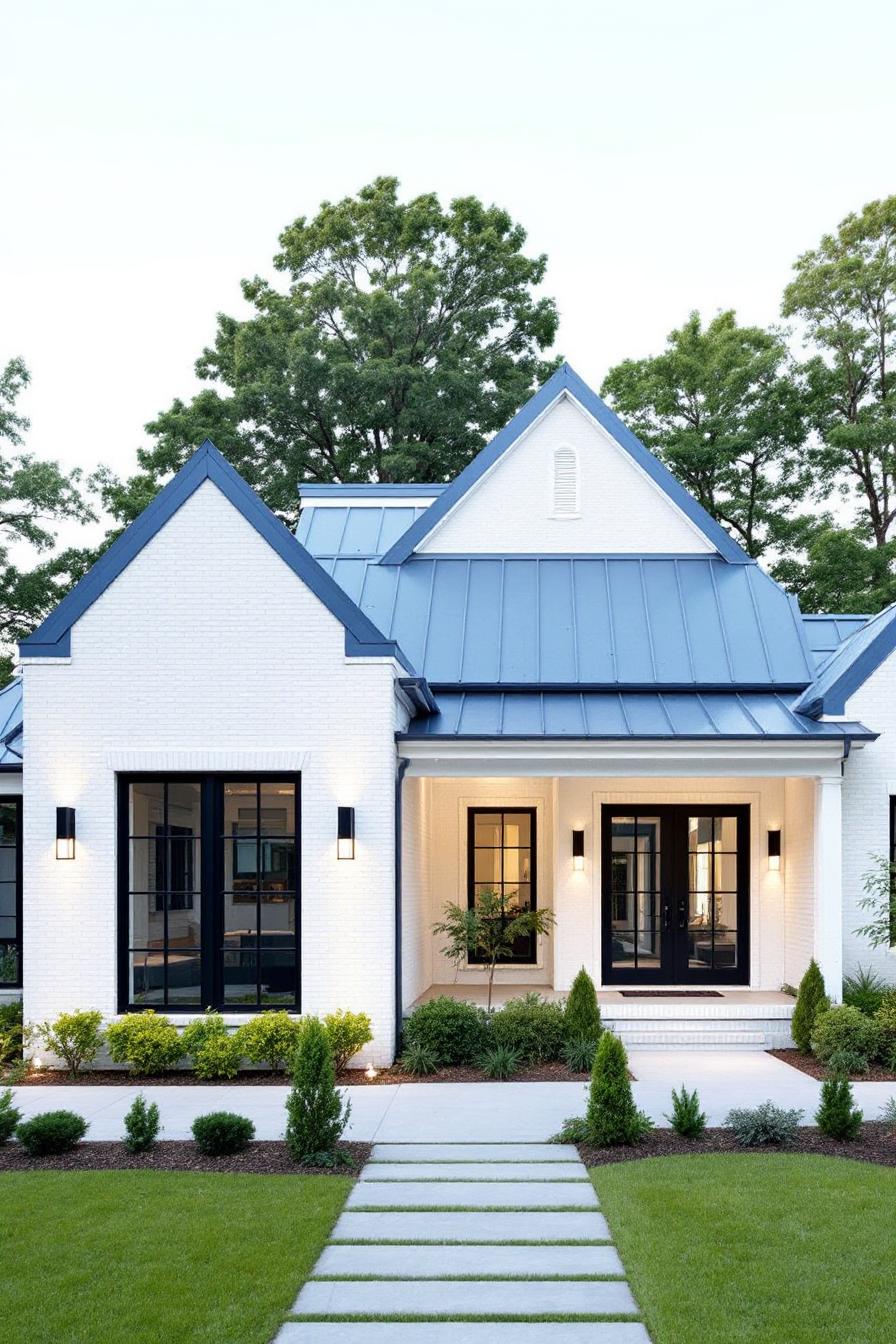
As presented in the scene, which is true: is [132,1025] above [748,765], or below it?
below

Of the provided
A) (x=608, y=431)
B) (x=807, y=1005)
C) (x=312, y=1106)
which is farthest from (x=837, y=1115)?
(x=608, y=431)

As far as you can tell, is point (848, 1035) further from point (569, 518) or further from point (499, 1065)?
point (569, 518)

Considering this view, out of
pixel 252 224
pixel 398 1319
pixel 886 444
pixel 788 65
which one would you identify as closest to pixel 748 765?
pixel 398 1319

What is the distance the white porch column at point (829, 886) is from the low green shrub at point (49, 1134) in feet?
29.0

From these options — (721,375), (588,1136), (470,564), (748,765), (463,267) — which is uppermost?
(463,267)

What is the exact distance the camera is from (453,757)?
13.7 metres

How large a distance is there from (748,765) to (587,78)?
38.2 ft

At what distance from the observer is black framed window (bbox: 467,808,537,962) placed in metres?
16.8

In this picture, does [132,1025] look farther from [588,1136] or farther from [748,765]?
[748,765]

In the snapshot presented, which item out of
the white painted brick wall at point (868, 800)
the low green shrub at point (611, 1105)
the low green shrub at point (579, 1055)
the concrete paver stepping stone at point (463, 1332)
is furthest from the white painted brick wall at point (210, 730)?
the concrete paver stepping stone at point (463, 1332)

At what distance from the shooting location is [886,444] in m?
29.1

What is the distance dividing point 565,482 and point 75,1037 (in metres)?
10.7

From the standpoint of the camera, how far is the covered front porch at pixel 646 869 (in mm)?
13875

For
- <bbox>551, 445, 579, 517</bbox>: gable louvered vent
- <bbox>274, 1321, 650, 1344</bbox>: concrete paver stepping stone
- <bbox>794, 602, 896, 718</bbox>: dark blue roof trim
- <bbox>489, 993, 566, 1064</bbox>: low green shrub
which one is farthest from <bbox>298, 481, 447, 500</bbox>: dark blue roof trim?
<bbox>274, 1321, 650, 1344</bbox>: concrete paver stepping stone
